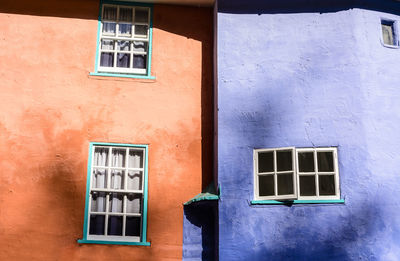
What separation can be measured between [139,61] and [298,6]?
317 centimetres

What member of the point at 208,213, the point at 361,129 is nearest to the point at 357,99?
the point at 361,129

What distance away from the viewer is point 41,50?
9.61 meters

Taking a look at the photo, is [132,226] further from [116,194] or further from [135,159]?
[135,159]

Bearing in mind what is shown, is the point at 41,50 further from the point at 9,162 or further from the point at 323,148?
the point at 323,148

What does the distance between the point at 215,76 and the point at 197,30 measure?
3.88 ft

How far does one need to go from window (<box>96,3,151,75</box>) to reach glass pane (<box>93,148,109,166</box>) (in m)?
1.55

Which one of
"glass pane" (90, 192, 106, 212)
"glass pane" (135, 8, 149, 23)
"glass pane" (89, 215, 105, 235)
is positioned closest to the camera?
"glass pane" (89, 215, 105, 235)

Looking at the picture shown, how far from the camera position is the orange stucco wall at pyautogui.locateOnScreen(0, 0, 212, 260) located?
876 centimetres

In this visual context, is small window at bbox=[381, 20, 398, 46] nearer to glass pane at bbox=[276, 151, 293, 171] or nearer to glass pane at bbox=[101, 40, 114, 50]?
glass pane at bbox=[276, 151, 293, 171]

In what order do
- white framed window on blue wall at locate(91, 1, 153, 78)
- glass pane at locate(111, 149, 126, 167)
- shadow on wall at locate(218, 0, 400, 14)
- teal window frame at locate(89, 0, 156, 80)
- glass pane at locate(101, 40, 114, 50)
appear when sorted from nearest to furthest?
glass pane at locate(111, 149, 126, 167) < shadow on wall at locate(218, 0, 400, 14) < teal window frame at locate(89, 0, 156, 80) < white framed window on blue wall at locate(91, 1, 153, 78) < glass pane at locate(101, 40, 114, 50)

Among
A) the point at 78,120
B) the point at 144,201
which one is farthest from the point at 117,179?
the point at 78,120

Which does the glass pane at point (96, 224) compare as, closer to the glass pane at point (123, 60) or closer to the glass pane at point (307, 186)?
the glass pane at point (123, 60)

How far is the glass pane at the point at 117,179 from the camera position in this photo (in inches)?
359

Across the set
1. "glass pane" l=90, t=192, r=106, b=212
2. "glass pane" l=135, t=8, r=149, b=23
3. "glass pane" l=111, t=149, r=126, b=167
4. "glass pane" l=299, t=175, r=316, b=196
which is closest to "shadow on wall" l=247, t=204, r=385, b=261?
"glass pane" l=299, t=175, r=316, b=196
